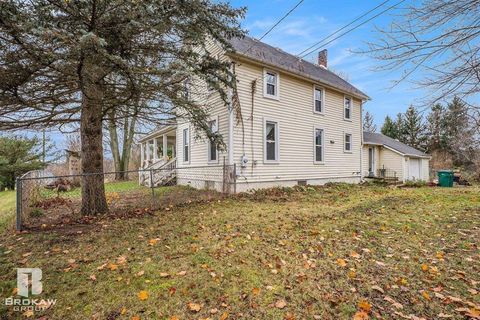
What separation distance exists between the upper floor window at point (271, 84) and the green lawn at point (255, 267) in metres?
6.84

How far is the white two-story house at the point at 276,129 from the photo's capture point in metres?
10.6

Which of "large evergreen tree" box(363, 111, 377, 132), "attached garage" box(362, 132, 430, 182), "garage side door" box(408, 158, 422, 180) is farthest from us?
"large evergreen tree" box(363, 111, 377, 132)

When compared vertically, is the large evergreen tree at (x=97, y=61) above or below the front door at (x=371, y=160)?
above

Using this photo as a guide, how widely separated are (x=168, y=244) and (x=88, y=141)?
365 centimetres

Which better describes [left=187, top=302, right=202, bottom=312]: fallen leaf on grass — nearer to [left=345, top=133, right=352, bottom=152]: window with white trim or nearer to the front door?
[left=345, top=133, right=352, bottom=152]: window with white trim

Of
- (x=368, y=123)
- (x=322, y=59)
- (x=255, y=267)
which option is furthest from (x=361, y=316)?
(x=368, y=123)

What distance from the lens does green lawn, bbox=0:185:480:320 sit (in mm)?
2865

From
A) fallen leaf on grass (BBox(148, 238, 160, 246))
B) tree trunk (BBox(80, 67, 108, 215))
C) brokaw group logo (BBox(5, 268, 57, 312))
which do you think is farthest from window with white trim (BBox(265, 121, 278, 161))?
brokaw group logo (BBox(5, 268, 57, 312))

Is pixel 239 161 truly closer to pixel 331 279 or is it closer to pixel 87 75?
pixel 87 75

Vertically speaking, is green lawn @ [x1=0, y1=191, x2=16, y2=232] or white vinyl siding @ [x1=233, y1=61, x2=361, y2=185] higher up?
white vinyl siding @ [x1=233, y1=61, x2=361, y2=185]

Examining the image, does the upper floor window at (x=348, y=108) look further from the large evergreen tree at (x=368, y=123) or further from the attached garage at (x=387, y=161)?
the large evergreen tree at (x=368, y=123)

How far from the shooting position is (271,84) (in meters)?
11.8

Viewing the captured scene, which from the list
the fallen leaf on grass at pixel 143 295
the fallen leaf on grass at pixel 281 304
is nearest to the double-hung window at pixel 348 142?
the fallen leaf on grass at pixel 281 304

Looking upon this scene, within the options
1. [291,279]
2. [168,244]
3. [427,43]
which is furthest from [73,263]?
[427,43]
